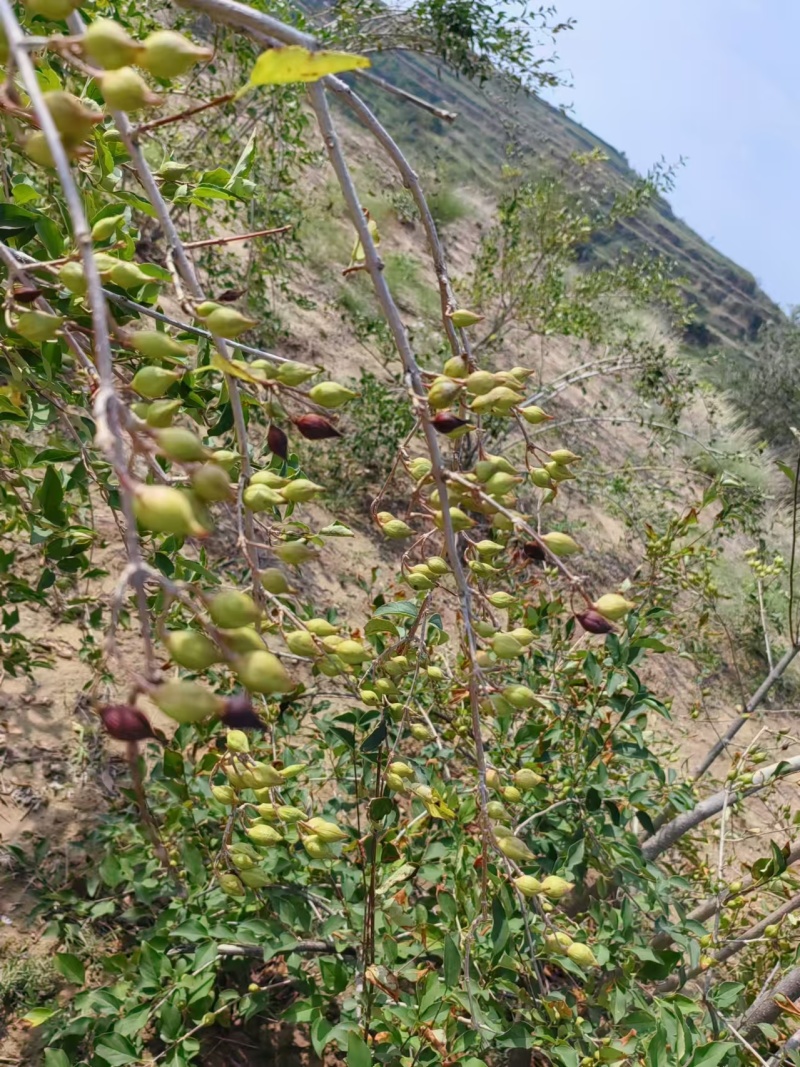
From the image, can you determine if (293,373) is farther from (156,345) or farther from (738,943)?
(738,943)

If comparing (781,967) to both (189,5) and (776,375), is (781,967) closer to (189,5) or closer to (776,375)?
(189,5)

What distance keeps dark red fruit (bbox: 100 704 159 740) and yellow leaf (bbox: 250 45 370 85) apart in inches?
15.1

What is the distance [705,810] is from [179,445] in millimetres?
1859

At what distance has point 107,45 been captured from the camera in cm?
44

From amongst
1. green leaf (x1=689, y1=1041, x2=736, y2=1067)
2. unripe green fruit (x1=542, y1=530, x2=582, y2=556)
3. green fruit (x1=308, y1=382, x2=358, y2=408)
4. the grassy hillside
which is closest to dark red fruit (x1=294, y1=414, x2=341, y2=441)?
green fruit (x1=308, y1=382, x2=358, y2=408)

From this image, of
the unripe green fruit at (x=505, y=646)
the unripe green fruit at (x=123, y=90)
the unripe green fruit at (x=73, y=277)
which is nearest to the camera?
the unripe green fruit at (x=123, y=90)

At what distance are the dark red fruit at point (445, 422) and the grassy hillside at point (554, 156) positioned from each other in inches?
506

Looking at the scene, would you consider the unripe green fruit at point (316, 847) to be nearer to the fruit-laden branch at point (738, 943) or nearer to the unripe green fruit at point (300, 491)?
the unripe green fruit at point (300, 491)

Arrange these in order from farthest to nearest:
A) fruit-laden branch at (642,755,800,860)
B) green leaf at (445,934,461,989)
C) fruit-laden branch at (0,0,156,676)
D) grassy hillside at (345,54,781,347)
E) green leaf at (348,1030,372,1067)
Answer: grassy hillside at (345,54,781,347) < fruit-laden branch at (642,755,800,860) < green leaf at (445,934,461,989) < green leaf at (348,1030,372,1067) < fruit-laden branch at (0,0,156,676)

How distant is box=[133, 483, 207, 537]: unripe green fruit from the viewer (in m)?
0.39

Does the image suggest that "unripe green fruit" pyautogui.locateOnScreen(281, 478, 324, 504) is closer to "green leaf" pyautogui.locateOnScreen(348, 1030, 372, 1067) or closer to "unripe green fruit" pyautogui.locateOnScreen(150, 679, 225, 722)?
"unripe green fruit" pyautogui.locateOnScreen(150, 679, 225, 722)

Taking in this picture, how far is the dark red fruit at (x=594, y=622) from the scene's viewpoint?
2.26 ft

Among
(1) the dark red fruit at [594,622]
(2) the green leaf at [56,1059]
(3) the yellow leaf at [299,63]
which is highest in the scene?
(3) the yellow leaf at [299,63]

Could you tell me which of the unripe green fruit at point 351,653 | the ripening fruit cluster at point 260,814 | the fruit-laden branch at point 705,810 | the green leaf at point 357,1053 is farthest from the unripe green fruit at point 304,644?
the fruit-laden branch at point 705,810
